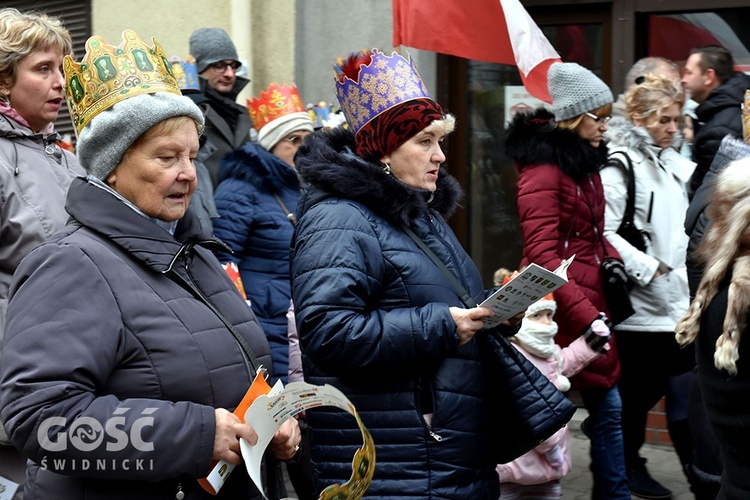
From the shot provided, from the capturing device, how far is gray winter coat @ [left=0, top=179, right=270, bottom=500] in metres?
2.22

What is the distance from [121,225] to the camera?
7.94 feet

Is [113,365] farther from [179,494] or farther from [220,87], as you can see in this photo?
[220,87]

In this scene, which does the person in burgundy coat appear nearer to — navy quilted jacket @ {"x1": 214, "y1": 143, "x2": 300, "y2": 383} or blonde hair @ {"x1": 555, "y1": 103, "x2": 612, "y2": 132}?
blonde hair @ {"x1": 555, "y1": 103, "x2": 612, "y2": 132}

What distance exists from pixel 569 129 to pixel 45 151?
8.77 ft

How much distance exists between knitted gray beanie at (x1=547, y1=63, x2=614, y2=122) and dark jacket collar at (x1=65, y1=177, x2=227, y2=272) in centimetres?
324

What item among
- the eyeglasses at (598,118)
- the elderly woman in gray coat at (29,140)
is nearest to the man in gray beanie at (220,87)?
the eyeglasses at (598,118)

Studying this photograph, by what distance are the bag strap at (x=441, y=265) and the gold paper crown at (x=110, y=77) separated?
1006 mm

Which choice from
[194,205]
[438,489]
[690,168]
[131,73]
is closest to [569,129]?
[690,168]

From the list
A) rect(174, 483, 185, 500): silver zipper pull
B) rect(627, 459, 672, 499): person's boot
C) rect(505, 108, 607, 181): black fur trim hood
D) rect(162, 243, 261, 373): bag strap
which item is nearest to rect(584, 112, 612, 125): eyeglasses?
rect(505, 108, 607, 181): black fur trim hood

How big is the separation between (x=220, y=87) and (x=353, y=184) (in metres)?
3.29

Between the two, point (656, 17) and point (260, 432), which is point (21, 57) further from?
point (656, 17)

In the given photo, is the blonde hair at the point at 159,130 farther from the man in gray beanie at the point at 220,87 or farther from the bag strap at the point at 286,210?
the man in gray beanie at the point at 220,87

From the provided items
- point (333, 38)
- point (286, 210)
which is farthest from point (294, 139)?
point (333, 38)

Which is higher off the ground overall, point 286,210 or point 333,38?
point 333,38
